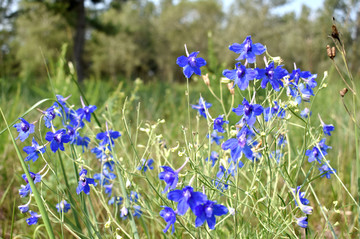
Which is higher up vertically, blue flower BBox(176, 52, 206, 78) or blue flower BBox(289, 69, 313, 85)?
blue flower BBox(176, 52, 206, 78)

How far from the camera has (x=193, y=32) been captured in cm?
2869

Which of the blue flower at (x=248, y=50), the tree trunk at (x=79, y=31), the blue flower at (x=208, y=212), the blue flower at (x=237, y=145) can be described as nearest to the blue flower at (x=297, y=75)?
the blue flower at (x=248, y=50)

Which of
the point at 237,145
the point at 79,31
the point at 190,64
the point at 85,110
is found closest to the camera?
the point at 237,145

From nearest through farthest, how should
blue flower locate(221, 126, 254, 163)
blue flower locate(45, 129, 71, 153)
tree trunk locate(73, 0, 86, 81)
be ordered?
blue flower locate(221, 126, 254, 163), blue flower locate(45, 129, 71, 153), tree trunk locate(73, 0, 86, 81)

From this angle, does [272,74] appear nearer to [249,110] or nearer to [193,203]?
[249,110]

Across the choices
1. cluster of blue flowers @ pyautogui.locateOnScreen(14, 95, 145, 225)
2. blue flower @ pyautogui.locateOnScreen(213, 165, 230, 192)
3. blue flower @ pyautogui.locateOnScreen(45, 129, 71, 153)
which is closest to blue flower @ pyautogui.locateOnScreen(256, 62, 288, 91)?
blue flower @ pyautogui.locateOnScreen(213, 165, 230, 192)

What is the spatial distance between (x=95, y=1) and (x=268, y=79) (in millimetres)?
10453

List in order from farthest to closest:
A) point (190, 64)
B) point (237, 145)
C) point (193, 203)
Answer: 1. point (190, 64)
2. point (237, 145)
3. point (193, 203)

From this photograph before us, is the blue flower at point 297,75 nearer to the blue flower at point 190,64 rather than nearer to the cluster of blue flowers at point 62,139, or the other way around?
the blue flower at point 190,64

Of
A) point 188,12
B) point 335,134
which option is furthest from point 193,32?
point 335,134

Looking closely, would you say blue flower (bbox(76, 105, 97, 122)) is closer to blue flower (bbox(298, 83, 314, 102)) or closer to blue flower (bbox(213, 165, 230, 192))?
blue flower (bbox(213, 165, 230, 192))

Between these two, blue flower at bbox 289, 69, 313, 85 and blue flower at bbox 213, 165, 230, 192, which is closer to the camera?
blue flower at bbox 213, 165, 230, 192

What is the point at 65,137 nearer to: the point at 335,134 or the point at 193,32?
the point at 335,134

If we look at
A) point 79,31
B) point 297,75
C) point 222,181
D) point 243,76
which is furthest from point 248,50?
point 79,31
